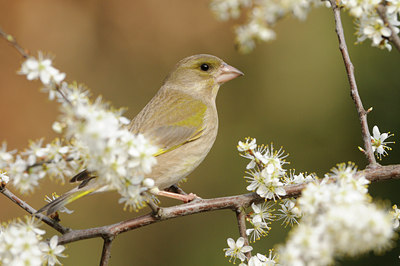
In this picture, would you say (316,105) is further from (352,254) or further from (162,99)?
(352,254)

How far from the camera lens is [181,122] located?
3951 mm

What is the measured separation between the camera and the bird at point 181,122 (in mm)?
3529

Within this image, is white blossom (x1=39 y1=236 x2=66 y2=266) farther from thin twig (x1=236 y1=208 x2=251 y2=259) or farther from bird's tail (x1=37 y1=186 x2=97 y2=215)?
thin twig (x1=236 y1=208 x2=251 y2=259)

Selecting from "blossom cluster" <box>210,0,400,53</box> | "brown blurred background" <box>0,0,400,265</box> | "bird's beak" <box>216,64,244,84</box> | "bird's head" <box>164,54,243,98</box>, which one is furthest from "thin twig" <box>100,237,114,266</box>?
"brown blurred background" <box>0,0,400,265</box>

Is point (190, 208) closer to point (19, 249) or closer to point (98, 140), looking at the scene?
point (19, 249)

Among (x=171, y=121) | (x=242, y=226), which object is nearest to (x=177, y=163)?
(x=171, y=121)

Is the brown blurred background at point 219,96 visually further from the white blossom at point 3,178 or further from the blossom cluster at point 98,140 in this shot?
the blossom cluster at point 98,140

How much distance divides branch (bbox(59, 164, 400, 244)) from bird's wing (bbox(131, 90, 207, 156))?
75 centimetres

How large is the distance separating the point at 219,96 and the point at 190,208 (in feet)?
10.6

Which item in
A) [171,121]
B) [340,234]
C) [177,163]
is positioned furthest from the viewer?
[171,121]

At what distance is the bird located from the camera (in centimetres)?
353

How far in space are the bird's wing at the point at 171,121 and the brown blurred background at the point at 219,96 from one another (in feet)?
4.57

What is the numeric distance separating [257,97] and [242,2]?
2300 millimetres

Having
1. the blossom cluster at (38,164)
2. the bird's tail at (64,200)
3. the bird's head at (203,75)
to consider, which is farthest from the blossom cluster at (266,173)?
the bird's head at (203,75)
